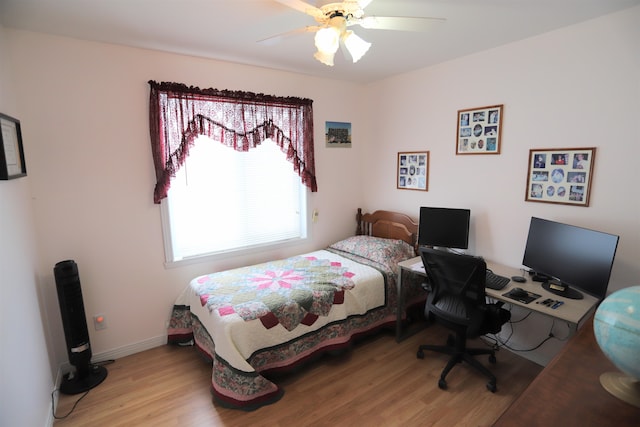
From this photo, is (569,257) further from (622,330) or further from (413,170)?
(413,170)

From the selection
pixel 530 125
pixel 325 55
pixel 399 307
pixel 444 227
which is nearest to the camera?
pixel 325 55

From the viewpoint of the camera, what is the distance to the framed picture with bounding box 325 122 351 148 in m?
3.60

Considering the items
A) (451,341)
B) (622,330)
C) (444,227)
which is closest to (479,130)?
(444,227)

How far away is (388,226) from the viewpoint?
356 centimetres

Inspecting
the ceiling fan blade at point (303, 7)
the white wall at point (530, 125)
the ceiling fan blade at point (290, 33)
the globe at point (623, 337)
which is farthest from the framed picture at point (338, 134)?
the globe at point (623, 337)

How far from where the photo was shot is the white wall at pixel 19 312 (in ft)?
4.51

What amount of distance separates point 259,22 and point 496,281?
248cm

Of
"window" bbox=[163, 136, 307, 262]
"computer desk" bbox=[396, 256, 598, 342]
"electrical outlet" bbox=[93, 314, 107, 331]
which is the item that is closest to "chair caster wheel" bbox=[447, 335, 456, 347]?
"computer desk" bbox=[396, 256, 598, 342]

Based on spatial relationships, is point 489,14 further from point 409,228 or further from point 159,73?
Answer: point 159,73

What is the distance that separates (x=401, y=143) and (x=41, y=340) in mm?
3498

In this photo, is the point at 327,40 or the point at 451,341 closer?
the point at 327,40

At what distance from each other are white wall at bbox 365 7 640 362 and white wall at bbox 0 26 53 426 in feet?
10.6

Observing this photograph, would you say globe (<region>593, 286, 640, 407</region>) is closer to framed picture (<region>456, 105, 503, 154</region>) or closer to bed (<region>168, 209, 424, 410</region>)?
bed (<region>168, 209, 424, 410</region>)

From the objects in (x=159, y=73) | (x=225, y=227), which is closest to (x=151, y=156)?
(x=159, y=73)
